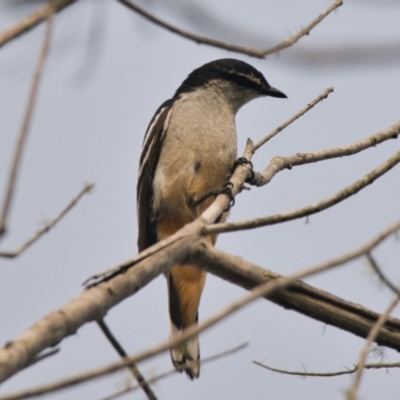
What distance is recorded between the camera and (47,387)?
6.64 feet

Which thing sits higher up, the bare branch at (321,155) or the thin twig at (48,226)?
the bare branch at (321,155)

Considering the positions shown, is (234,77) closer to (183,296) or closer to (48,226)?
(183,296)

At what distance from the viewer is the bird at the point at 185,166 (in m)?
6.64

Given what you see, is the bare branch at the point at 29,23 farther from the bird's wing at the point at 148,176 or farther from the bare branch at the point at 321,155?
the bird's wing at the point at 148,176

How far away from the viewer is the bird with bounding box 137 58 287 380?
21.8 feet

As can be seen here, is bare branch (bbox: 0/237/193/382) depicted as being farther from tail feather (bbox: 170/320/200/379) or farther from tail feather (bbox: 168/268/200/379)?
tail feather (bbox: 168/268/200/379)

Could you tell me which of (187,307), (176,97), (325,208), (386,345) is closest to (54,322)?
(325,208)

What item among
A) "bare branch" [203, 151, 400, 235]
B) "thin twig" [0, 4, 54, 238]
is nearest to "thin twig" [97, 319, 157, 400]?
"bare branch" [203, 151, 400, 235]

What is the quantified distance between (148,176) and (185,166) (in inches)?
18.6

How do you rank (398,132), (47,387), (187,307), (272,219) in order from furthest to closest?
(187,307) → (398,132) → (272,219) → (47,387)

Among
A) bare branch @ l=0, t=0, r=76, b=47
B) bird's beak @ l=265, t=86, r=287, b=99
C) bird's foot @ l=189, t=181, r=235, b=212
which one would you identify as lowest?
bare branch @ l=0, t=0, r=76, b=47

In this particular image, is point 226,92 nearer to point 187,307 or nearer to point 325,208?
Answer: point 187,307

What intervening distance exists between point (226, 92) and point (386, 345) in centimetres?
417

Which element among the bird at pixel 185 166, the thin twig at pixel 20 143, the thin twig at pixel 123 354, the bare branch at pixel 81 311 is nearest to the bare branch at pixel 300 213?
the bare branch at pixel 81 311
